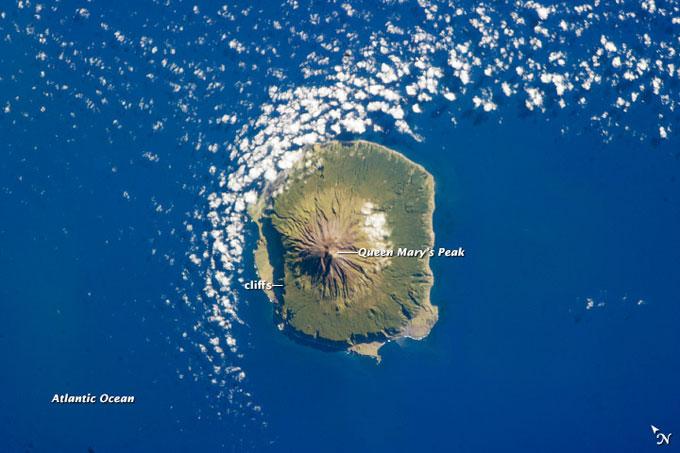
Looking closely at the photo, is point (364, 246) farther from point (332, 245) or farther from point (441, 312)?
point (441, 312)

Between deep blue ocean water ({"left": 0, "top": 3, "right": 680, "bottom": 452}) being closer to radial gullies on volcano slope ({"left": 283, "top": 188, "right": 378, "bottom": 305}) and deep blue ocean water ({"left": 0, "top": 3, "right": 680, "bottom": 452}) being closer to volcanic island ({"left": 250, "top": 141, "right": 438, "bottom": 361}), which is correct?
volcanic island ({"left": 250, "top": 141, "right": 438, "bottom": 361})

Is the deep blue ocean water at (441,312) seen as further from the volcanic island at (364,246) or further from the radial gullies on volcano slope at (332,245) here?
the radial gullies on volcano slope at (332,245)

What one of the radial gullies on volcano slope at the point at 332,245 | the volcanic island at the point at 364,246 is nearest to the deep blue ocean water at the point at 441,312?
the volcanic island at the point at 364,246

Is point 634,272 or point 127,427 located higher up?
point 634,272

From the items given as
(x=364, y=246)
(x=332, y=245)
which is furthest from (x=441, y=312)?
(x=332, y=245)

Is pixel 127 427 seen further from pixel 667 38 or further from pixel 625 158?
pixel 667 38

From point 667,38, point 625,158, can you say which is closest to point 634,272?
point 625,158
